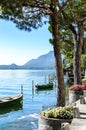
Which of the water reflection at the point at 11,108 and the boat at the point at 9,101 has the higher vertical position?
the boat at the point at 9,101

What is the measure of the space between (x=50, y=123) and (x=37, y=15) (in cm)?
837

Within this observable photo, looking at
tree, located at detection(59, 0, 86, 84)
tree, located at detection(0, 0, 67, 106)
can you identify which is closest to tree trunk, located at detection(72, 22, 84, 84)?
tree, located at detection(59, 0, 86, 84)

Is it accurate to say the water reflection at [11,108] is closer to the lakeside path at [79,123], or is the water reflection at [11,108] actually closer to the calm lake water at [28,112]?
the calm lake water at [28,112]

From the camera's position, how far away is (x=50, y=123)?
12.6 meters

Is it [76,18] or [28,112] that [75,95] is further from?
[28,112]

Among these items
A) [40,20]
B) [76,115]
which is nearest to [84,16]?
[40,20]

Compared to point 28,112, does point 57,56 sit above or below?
above

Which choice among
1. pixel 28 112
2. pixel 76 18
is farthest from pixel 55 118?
pixel 28 112

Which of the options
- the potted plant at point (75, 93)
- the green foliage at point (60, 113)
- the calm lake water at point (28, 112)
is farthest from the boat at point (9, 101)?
the green foliage at point (60, 113)

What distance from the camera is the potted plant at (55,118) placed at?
41.1 ft

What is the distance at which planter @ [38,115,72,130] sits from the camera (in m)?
12.5

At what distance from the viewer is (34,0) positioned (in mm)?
18484

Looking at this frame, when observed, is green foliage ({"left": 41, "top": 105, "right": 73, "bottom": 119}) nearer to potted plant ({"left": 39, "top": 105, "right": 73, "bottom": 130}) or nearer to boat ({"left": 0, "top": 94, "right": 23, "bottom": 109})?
potted plant ({"left": 39, "top": 105, "right": 73, "bottom": 130})

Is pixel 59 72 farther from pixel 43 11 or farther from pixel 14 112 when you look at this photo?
pixel 14 112
